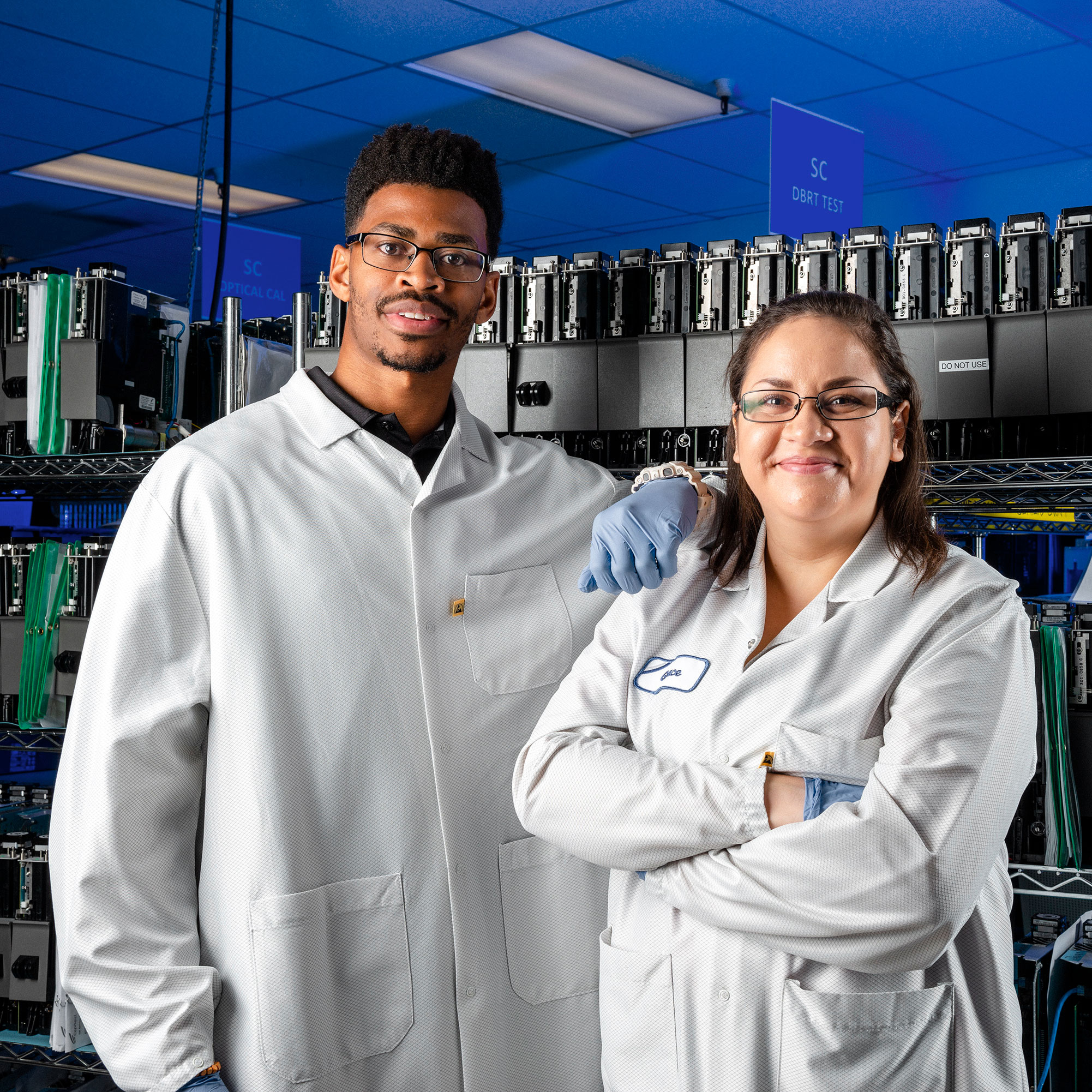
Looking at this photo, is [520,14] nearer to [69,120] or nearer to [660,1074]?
[69,120]

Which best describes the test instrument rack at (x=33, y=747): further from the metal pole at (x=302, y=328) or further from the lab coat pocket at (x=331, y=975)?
the lab coat pocket at (x=331, y=975)

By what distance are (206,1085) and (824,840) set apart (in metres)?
0.82

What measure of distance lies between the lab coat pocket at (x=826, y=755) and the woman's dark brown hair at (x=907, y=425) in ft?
0.72

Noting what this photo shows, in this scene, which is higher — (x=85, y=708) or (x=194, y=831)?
(x=85, y=708)

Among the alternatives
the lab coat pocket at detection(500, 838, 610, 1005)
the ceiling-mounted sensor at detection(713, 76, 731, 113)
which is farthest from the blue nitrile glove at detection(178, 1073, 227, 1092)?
the ceiling-mounted sensor at detection(713, 76, 731, 113)

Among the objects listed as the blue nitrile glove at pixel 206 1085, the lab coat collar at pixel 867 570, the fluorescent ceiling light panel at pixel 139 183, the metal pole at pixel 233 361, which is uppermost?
the fluorescent ceiling light panel at pixel 139 183

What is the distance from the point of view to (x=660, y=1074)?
1.34 m

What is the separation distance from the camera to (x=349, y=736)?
4.99 feet

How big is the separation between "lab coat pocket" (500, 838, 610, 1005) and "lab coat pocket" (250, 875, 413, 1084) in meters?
0.16

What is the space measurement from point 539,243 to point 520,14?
3676 millimetres

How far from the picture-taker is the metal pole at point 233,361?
2607mm

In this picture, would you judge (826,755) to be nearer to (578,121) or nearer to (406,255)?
(406,255)

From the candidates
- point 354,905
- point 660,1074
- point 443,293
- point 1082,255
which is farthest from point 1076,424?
point 354,905

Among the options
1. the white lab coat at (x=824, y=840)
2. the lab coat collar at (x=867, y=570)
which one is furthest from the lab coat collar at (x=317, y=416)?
the lab coat collar at (x=867, y=570)
